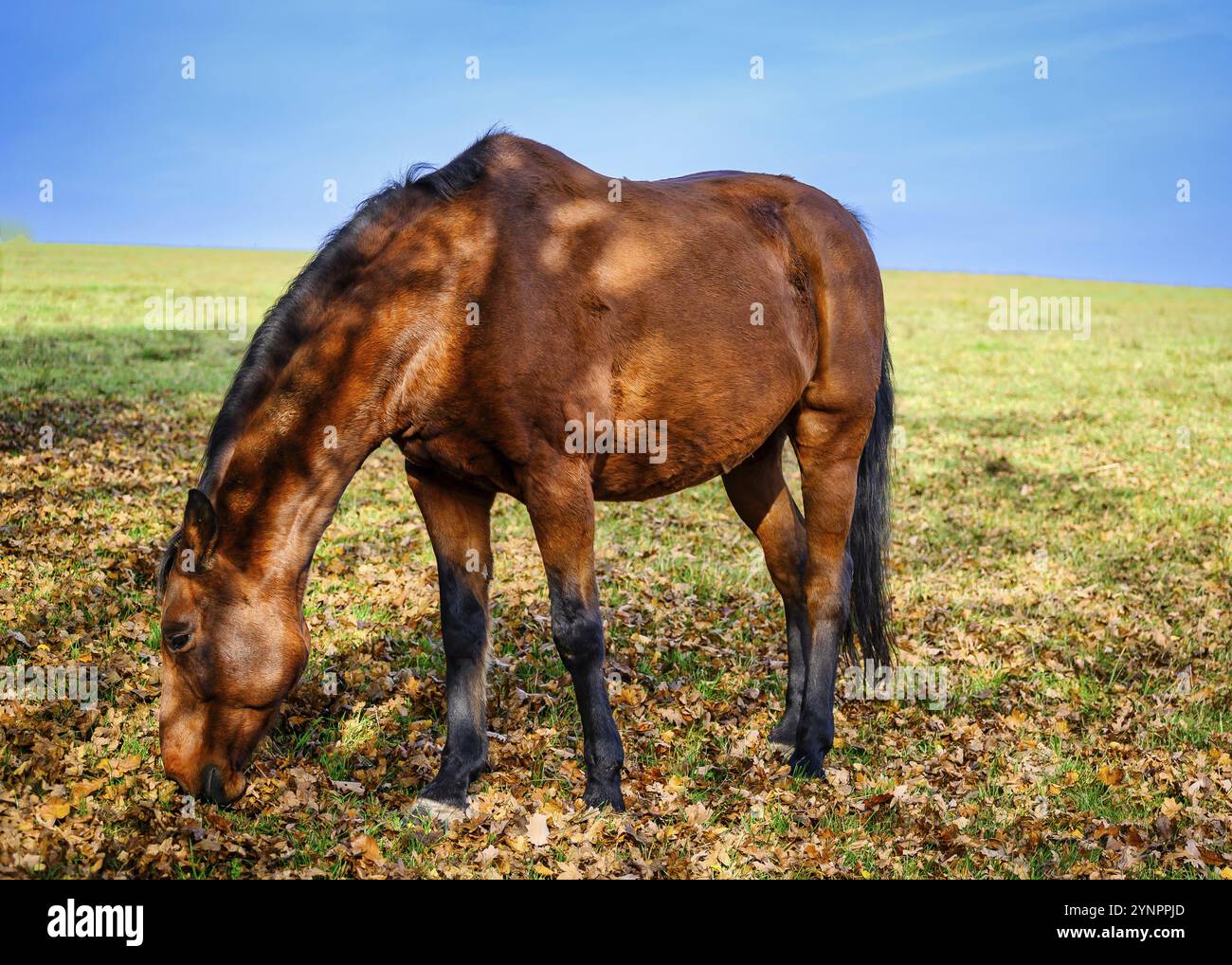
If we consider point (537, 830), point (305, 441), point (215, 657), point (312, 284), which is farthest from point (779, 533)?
point (215, 657)

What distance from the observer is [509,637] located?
7.79m

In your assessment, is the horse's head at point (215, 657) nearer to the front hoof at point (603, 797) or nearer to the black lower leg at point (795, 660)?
the front hoof at point (603, 797)

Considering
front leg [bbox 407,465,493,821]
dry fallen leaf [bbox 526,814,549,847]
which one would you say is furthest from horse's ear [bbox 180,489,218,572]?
dry fallen leaf [bbox 526,814,549,847]

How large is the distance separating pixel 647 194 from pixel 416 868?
378 centimetres

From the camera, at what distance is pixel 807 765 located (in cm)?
621

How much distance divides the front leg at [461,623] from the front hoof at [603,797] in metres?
0.68

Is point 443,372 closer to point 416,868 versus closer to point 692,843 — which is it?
point 416,868

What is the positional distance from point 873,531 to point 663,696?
1928 mm

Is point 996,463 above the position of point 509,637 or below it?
above

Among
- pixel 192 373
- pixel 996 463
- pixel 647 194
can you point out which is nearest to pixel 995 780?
pixel 647 194

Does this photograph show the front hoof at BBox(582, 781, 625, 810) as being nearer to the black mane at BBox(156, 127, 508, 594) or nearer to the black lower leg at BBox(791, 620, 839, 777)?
the black lower leg at BBox(791, 620, 839, 777)

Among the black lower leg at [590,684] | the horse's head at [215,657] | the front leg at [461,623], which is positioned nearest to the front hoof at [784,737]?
the black lower leg at [590,684]

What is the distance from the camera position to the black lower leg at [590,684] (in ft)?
16.6
